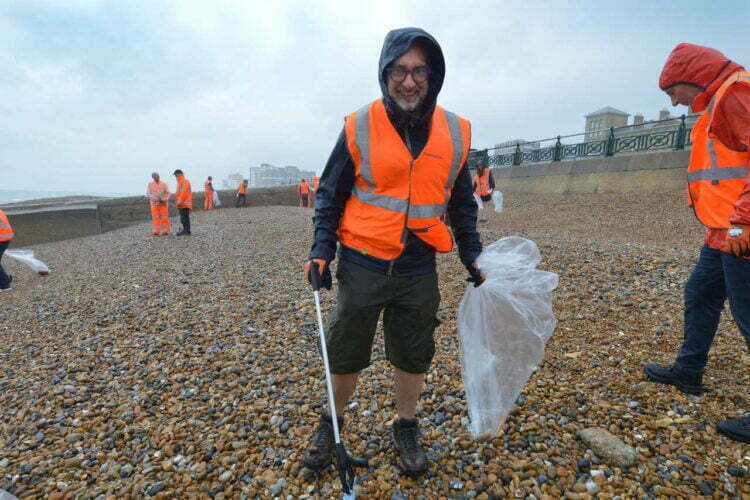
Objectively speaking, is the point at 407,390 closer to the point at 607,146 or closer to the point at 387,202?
the point at 387,202

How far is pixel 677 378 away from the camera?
2.45m

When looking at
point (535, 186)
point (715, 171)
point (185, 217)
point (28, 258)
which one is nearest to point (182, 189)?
point (185, 217)

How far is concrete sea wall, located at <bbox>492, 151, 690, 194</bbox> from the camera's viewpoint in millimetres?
10633

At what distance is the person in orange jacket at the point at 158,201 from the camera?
412 inches

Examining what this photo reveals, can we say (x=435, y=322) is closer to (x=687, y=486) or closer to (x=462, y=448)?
(x=462, y=448)

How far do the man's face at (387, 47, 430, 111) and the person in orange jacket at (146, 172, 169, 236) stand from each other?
1049 cm

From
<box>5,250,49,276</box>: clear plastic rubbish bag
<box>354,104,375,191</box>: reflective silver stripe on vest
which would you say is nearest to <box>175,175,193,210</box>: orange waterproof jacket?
<box>5,250,49,276</box>: clear plastic rubbish bag

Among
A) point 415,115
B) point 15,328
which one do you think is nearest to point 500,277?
point 415,115

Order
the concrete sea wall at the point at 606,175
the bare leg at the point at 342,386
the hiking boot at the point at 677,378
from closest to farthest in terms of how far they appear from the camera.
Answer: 1. the bare leg at the point at 342,386
2. the hiking boot at the point at 677,378
3. the concrete sea wall at the point at 606,175

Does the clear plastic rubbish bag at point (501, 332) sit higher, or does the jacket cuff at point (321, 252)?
the jacket cuff at point (321, 252)

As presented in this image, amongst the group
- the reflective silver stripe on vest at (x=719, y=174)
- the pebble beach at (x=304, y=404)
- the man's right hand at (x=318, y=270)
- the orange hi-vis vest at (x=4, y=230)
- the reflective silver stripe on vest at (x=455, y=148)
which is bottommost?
the pebble beach at (x=304, y=404)

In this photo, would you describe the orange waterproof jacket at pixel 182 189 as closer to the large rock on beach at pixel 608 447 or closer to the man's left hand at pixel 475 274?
the man's left hand at pixel 475 274

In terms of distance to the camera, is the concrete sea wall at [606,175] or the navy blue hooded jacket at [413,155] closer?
the navy blue hooded jacket at [413,155]

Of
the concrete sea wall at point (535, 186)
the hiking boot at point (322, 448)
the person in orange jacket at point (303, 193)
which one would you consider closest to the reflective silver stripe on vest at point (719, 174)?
the hiking boot at point (322, 448)
